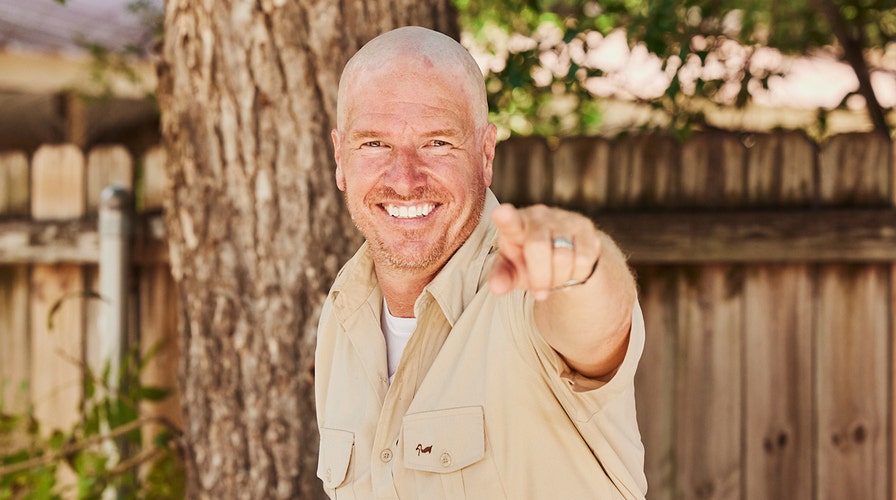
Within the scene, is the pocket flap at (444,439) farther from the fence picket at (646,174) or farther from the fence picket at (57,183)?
the fence picket at (57,183)

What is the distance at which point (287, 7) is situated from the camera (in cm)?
289

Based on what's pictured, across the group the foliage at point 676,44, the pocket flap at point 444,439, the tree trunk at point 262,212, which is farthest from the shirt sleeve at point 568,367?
the foliage at point 676,44

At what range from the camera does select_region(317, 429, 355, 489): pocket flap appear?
83.0 inches

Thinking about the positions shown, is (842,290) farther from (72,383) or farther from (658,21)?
(72,383)

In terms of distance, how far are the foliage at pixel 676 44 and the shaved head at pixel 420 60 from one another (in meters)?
1.32

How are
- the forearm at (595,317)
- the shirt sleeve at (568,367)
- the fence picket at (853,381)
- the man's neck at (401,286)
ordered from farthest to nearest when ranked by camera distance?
1. the fence picket at (853,381)
2. the man's neck at (401,286)
3. the shirt sleeve at (568,367)
4. the forearm at (595,317)

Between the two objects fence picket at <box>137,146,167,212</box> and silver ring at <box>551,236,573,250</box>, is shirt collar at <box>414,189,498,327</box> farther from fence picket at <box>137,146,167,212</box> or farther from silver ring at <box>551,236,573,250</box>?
fence picket at <box>137,146,167,212</box>

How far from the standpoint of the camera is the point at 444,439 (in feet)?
6.04

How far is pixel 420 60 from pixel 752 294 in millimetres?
1895

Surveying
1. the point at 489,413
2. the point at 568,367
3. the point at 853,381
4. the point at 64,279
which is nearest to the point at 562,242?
the point at 568,367

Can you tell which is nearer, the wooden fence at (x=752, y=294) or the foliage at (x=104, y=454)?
the wooden fence at (x=752, y=294)

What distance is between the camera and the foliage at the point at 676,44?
11.2 ft

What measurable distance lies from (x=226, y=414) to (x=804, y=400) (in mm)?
1892

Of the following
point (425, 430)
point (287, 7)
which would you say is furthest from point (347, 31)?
point (425, 430)
